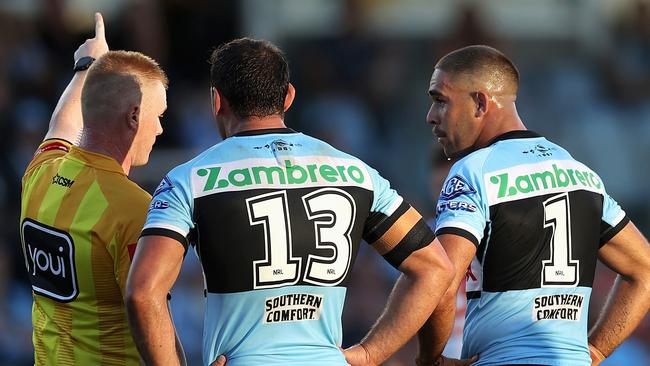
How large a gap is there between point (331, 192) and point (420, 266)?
21.4 inches

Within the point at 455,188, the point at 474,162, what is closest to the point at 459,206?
the point at 455,188

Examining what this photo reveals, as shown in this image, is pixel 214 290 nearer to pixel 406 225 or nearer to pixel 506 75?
pixel 406 225

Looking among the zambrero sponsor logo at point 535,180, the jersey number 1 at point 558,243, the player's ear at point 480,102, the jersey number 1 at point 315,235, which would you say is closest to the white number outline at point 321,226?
the jersey number 1 at point 315,235

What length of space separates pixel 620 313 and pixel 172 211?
2.61 meters

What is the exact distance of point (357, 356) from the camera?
5.26m

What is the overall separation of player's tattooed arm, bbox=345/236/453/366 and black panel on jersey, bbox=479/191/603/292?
0.48 metres

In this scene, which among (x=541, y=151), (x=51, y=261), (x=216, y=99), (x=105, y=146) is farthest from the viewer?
(x=541, y=151)

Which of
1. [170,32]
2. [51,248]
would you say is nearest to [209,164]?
[51,248]

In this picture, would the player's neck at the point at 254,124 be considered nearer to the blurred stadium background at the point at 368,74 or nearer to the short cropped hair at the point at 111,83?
the short cropped hair at the point at 111,83

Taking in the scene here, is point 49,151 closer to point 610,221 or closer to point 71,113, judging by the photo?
point 71,113

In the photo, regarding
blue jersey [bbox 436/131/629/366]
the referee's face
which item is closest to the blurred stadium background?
the referee's face

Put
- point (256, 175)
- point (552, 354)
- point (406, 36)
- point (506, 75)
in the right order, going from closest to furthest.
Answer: point (256, 175) → point (552, 354) → point (506, 75) → point (406, 36)

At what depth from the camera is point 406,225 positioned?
209 inches

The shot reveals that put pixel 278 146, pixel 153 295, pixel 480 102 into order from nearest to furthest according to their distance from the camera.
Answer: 1. pixel 153 295
2. pixel 278 146
3. pixel 480 102
